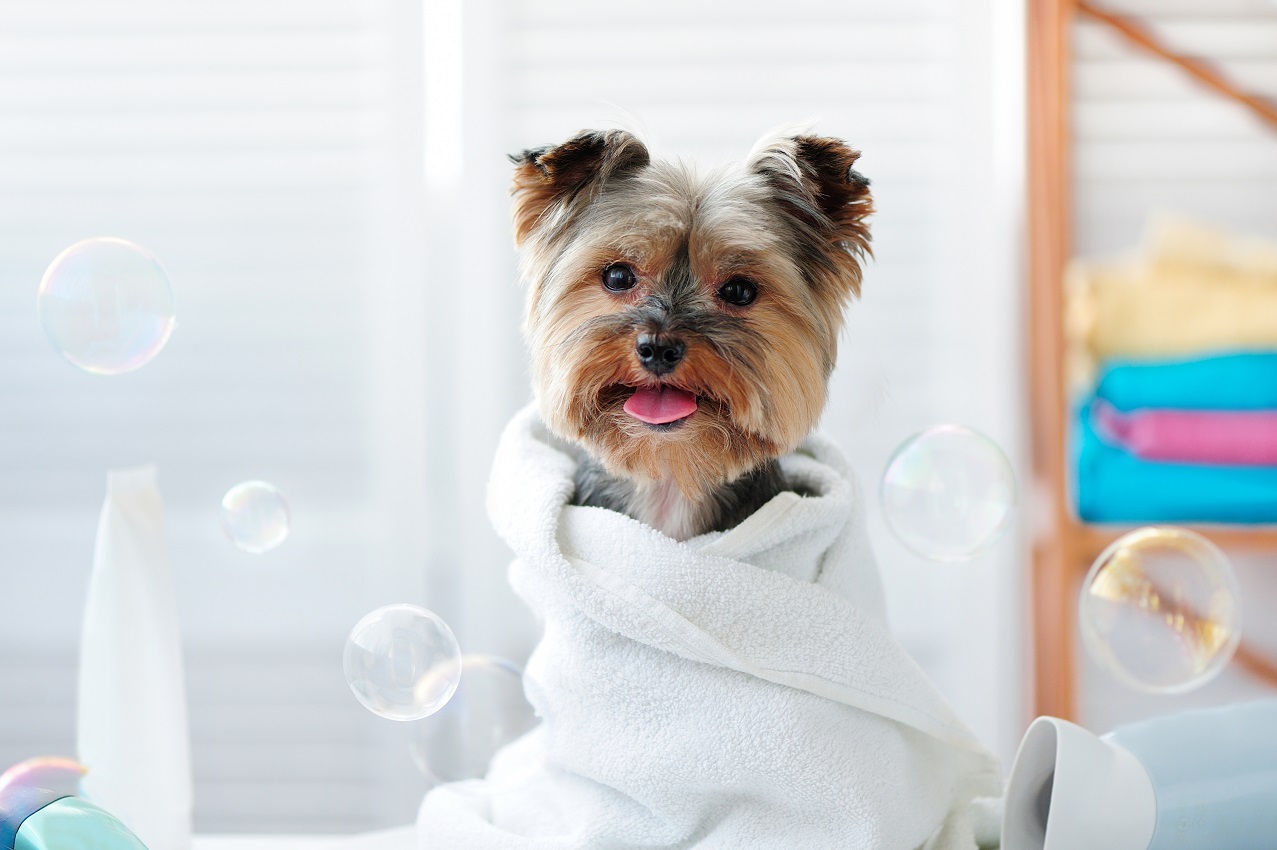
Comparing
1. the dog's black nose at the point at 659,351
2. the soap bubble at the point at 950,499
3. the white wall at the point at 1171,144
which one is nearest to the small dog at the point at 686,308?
the dog's black nose at the point at 659,351

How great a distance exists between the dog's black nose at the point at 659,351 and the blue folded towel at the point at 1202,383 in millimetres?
1315

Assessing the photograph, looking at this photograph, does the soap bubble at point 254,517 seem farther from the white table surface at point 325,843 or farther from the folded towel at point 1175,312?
the folded towel at point 1175,312

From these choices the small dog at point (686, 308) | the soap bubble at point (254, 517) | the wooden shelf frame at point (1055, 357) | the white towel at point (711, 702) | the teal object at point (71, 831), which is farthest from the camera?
the wooden shelf frame at point (1055, 357)

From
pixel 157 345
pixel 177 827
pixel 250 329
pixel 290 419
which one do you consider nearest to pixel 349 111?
pixel 250 329

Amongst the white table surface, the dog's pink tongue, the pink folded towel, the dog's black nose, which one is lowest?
the white table surface

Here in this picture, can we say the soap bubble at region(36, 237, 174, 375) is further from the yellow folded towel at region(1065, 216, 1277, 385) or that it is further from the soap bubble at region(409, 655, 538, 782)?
the yellow folded towel at region(1065, 216, 1277, 385)

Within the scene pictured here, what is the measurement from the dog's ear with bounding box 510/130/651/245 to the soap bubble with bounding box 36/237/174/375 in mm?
505

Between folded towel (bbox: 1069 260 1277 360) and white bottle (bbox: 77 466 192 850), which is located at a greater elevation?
folded towel (bbox: 1069 260 1277 360)

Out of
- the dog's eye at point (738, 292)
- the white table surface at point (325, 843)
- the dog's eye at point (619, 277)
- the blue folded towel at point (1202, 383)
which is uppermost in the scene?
the dog's eye at point (619, 277)

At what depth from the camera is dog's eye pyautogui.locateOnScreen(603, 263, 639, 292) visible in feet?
4.51

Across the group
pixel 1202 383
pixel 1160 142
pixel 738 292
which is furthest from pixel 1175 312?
pixel 738 292

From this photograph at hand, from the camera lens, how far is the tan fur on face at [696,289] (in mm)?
1321

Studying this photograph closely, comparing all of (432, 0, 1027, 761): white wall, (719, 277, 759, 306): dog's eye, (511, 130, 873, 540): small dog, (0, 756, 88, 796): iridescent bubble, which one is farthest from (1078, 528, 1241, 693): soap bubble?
(0, 756, 88, 796): iridescent bubble

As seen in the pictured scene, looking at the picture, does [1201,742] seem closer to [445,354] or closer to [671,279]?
[671,279]
